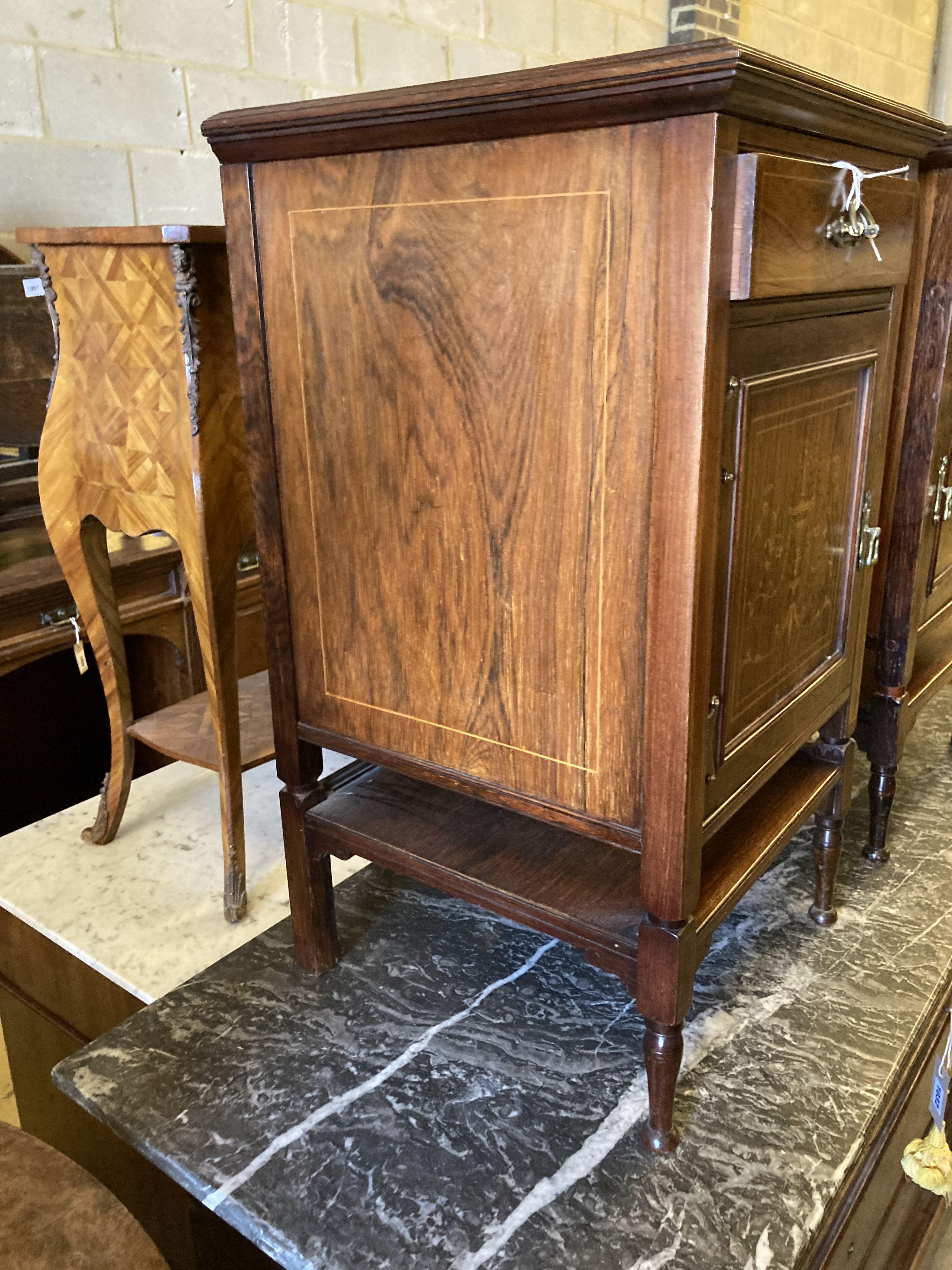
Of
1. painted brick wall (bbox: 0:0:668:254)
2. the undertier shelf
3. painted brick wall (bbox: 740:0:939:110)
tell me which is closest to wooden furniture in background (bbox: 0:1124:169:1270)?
the undertier shelf

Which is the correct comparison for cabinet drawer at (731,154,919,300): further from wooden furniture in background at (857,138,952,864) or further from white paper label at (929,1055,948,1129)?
white paper label at (929,1055,948,1129)

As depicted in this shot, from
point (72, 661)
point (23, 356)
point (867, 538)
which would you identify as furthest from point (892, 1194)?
point (72, 661)

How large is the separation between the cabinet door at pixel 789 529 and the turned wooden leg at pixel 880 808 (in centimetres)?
32

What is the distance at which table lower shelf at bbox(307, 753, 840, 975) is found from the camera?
1063 millimetres

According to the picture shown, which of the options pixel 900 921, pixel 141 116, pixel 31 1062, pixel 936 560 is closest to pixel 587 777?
pixel 900 921

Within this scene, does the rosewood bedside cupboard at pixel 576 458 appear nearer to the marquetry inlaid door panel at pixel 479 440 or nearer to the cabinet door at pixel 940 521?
the marquetry inlaid door panel at pixel 479 440

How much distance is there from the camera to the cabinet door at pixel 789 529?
3.08 ft

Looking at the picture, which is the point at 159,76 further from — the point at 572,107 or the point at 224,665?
the point at 572,107

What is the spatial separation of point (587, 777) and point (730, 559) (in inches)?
10.0

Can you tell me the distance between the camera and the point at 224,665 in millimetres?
1412

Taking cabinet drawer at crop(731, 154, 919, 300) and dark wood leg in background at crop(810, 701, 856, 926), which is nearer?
cabinet drawer at crop(731, 154, 919, 300)

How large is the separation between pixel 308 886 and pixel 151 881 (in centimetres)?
42

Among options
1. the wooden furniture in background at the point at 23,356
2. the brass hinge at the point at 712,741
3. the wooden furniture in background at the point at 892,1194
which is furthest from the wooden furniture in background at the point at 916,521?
the wooden furniture in background at the point at 23,356

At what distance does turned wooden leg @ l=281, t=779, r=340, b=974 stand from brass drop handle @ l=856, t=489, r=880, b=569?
0.75 m
